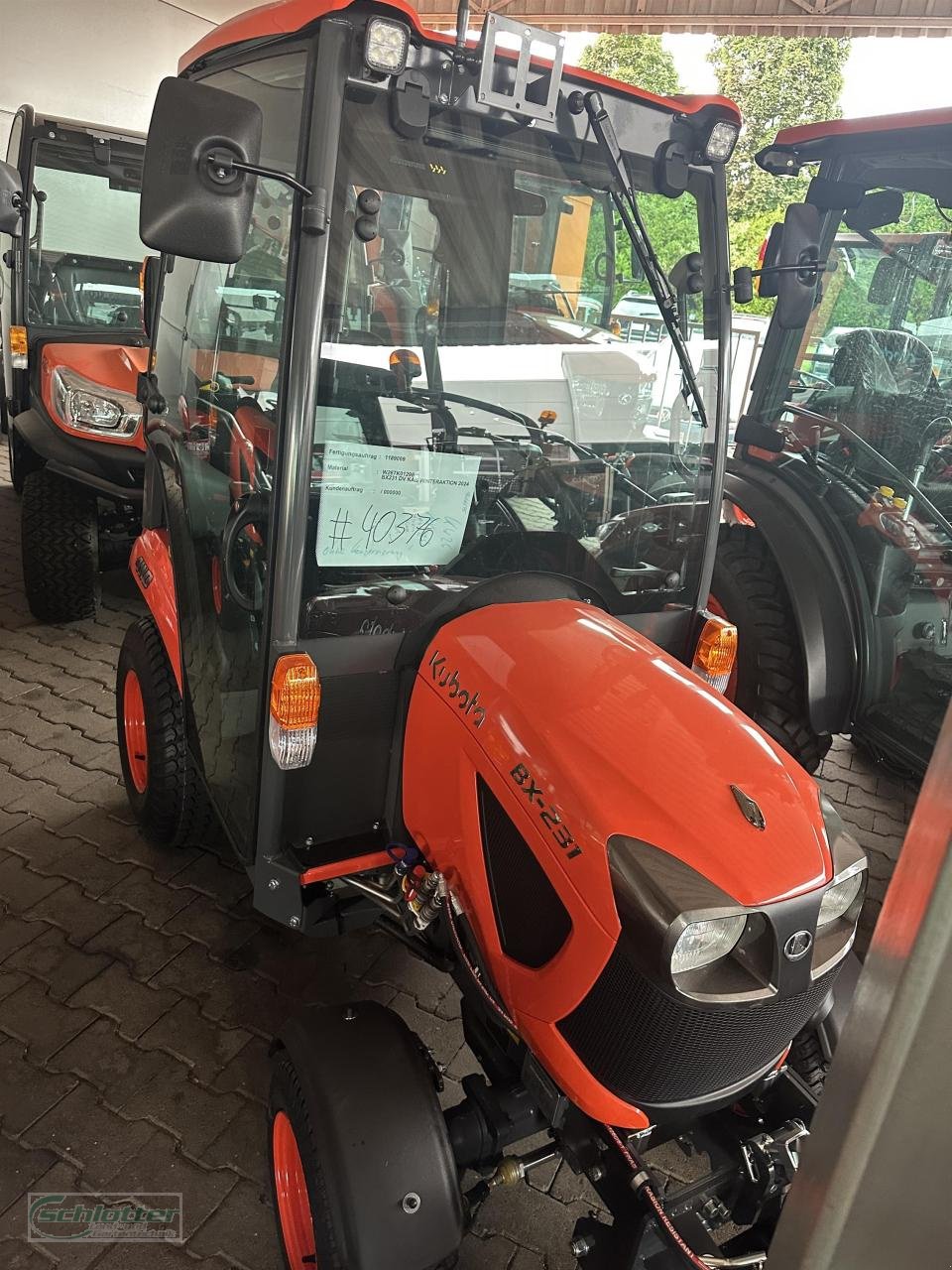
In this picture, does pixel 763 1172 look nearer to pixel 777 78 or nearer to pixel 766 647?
pixel 766 647

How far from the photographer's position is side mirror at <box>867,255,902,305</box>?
3131 millimetres

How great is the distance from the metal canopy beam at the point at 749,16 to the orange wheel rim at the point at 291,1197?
10.8 meters

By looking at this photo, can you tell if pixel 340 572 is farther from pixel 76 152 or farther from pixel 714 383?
pixel 76 152

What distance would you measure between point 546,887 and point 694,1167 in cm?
111

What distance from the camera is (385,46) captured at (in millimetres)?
1520

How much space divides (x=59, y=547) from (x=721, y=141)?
11.4ft

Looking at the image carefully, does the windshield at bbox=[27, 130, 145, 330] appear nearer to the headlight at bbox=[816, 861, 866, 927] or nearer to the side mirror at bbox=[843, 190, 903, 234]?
the side mirror at bbox=[843, 190, 903, 234]

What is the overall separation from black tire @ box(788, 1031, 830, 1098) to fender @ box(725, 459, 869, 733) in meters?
1.37

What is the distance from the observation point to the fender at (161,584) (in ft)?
8.35

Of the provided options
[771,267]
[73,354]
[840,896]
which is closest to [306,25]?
[771,267]

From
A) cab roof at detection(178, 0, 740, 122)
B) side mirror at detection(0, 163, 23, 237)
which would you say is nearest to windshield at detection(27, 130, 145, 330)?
side mirror at detection(0, 163, 23, 237)

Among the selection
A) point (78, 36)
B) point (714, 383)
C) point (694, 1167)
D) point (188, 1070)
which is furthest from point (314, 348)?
point (78, 36)

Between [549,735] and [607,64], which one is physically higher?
[607,64]

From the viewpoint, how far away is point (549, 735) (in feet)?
5.03
